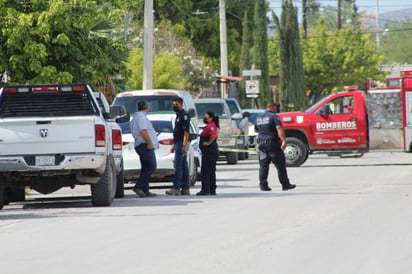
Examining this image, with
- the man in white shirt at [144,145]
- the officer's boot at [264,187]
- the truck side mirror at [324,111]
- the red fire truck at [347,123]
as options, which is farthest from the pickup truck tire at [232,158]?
the man in white shirt at [144,145]

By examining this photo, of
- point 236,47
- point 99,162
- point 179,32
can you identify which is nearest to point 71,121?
point 99,162

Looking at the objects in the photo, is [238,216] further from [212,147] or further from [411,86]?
[411,86]

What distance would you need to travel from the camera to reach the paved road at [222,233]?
10.6 meters

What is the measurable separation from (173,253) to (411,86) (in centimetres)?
2093

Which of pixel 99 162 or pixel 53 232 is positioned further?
pixel 99 162

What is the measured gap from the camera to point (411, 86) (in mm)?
31312

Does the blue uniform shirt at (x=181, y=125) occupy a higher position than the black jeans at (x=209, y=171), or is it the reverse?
the blue uniform shirt at (x=181, y=125)

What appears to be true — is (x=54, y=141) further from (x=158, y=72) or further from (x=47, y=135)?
(x=158, y=72)

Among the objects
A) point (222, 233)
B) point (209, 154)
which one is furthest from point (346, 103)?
point (222, 233)

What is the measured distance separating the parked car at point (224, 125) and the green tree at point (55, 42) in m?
6.56

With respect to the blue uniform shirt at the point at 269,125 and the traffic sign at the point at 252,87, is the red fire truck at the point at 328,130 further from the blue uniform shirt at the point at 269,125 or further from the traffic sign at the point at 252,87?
the traffic sign at the point at 252,87

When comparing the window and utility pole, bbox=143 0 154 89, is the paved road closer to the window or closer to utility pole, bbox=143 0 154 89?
the window

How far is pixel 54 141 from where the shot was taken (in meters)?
17.5

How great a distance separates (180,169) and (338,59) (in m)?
61.9
